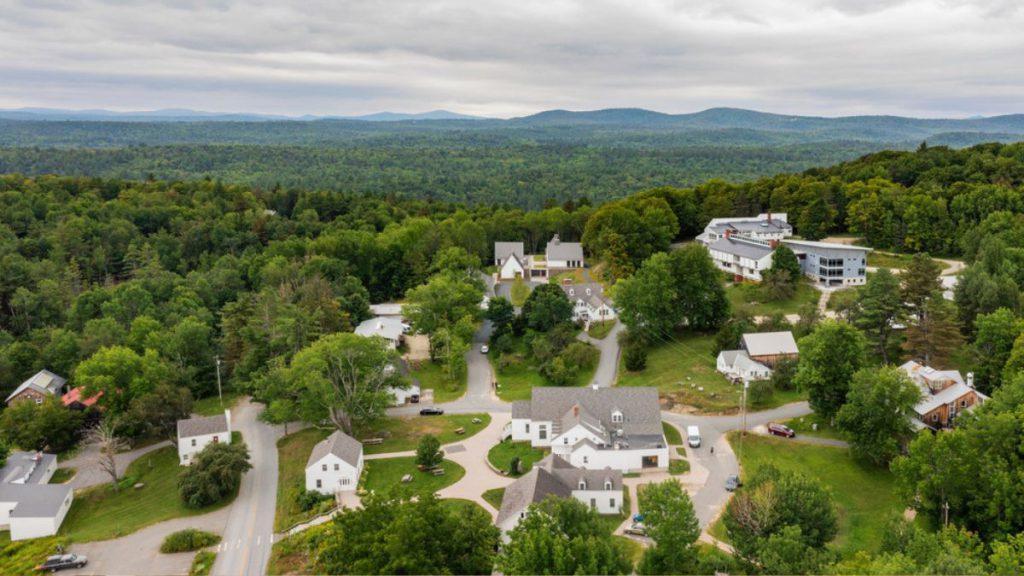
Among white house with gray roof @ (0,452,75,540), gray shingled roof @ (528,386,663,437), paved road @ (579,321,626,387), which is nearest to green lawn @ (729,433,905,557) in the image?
gray shingled roof @ (528,386,663,437)

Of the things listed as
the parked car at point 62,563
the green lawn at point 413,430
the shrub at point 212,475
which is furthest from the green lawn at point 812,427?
the parked car at point 62,563

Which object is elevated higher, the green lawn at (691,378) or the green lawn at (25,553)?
the green lawn at (691,378)

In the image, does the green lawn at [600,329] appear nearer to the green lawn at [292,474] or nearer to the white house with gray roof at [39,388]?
the green lawn at [292,474]

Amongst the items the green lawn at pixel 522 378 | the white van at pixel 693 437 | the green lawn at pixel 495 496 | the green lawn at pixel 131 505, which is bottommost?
the green lawn at pixel 131 505

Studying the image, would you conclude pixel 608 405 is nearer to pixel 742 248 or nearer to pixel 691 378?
pixel 691 378

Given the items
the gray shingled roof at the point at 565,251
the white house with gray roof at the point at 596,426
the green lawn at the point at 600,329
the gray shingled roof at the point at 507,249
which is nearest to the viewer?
the white house with gray roof at the point at 596,426

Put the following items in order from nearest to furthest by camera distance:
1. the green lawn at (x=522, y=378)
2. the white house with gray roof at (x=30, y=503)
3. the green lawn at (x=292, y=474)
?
1. the green lawn at (x=292, y=474)
2. the white house with gray roof at (x=30, y=503)
3. the green lawn at (x=522, y=378)

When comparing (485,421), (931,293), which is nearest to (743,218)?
(931,293)

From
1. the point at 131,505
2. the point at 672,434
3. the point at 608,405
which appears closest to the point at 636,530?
the point at 608,405

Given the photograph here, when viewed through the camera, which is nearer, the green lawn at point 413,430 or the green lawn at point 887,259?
the green lawn at point 413,430
